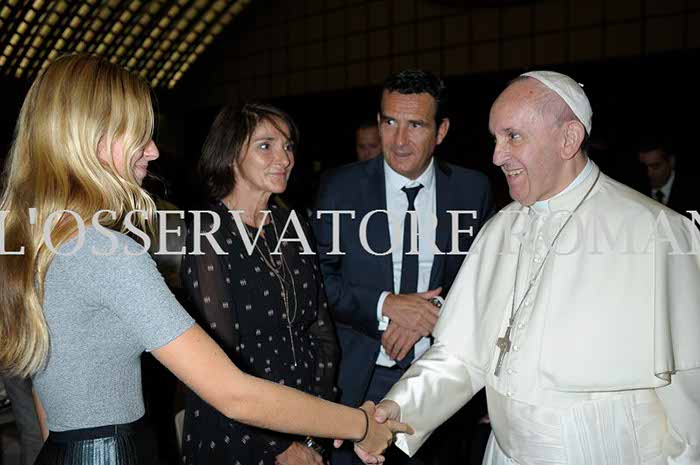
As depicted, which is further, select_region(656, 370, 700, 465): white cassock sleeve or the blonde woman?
select_region(656, 370, 700, 465): white cassock sleeve

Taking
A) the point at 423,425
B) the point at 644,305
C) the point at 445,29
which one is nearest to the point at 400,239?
the point at 423,425

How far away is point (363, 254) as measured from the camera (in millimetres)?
2842

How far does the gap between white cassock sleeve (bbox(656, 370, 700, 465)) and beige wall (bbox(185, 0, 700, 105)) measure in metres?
8.36

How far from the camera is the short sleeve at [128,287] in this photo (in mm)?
1375

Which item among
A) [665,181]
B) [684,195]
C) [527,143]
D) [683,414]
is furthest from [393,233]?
[665,181]

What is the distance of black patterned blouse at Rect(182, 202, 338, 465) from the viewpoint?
223 centimetres

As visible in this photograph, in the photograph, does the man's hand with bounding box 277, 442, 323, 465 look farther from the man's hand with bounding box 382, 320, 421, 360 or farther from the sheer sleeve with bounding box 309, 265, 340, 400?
the man's hand with bounding box 382, 320, 421, 360

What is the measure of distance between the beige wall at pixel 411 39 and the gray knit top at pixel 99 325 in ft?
30.5

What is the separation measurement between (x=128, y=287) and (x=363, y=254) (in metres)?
1.56

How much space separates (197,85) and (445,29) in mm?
6857

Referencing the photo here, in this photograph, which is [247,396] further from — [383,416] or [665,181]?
[665,181]

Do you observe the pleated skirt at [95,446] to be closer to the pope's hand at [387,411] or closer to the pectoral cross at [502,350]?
the pope's hand at [387,411]

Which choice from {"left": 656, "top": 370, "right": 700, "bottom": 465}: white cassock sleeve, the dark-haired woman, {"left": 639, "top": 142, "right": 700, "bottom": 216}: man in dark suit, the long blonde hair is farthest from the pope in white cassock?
{"left": 639, "top": 142, "right": 700, "bottom": 216}: man in dark suit

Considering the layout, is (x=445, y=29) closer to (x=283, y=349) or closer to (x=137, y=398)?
(x=283, y=349)
